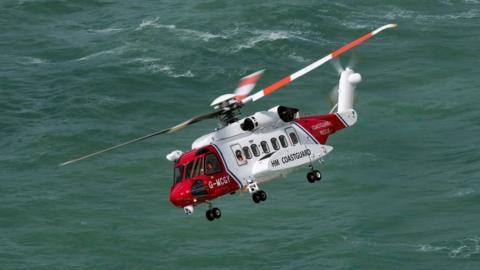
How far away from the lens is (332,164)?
17262 cm

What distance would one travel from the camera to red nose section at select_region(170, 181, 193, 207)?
7175cm

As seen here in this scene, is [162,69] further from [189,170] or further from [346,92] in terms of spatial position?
[189,170]

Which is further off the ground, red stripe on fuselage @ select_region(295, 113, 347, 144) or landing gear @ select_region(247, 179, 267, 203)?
red stripe on fuselage @ select_region(295, 113, 347, 144)

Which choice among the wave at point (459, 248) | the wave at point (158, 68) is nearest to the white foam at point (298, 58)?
the wave at point (158, 68)

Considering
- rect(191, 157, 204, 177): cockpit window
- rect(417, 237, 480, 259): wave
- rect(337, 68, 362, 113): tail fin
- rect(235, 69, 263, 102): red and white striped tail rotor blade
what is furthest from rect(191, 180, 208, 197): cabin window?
rect(417, 237, 480, 259): wave

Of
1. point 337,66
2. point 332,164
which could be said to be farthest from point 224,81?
point 337,66

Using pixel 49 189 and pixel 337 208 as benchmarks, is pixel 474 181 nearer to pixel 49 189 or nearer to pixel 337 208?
pixel 337 208

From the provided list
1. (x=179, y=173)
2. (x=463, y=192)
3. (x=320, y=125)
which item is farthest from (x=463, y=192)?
(x=179, y=173)

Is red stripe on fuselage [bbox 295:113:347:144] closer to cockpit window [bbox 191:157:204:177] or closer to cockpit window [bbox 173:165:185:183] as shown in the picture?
cockpit window [bbox 191:157:204:177]

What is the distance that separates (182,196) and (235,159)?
15.4 feet

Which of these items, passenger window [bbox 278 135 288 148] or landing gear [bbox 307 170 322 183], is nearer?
passenger window [bbox 278 135 288 148]

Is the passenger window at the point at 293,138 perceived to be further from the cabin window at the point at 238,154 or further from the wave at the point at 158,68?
the wave at the point at 158,68

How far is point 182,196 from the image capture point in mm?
71750

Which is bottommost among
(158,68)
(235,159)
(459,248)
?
(459,248)
